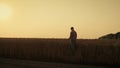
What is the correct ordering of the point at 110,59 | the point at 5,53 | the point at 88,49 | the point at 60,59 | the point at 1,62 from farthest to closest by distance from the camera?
the point at 5,53
the point at 1,62
the point at 60,59
the point at 88,49
the point at 110,59

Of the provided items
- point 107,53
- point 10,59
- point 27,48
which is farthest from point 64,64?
point 10,59

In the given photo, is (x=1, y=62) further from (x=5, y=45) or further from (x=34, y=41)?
(x=34, y=41)

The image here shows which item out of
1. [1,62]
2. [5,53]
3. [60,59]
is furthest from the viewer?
[5,53]

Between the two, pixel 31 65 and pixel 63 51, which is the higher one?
pixel 63 51

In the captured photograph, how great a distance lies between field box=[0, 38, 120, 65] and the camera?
26.2 ft

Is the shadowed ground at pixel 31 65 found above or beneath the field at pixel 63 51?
beneath

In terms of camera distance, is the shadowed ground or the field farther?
the shadowed ground

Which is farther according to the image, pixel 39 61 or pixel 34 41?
pixel 34 41

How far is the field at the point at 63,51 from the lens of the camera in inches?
314

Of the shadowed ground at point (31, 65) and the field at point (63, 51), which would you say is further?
the shadowed ground at point (31, 65)

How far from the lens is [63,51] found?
29.3 ft

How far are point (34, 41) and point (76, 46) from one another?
2442mm

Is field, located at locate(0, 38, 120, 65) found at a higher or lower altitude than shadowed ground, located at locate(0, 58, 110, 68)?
higher

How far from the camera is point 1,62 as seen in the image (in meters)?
9.91
